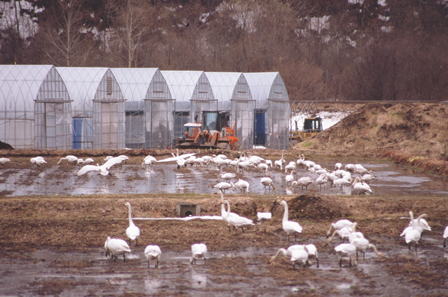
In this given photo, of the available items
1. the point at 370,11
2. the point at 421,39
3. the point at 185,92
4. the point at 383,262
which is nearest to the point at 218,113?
the point at 185,92

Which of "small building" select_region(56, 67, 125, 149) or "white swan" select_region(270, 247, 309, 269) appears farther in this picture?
"small building" select_region(56, 67, 125, 149)

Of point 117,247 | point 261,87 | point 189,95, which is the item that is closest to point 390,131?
point 261,87

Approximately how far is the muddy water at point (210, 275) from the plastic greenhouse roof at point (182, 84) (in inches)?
1269

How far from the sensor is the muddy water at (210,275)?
8.62m

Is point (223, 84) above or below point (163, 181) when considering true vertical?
above

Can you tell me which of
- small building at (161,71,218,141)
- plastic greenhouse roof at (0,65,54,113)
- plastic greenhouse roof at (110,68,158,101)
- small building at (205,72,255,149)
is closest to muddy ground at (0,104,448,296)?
plastic greenhouse roof at (0,65,54,113)

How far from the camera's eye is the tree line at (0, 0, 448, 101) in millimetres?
61562

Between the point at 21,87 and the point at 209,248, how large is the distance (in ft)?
87.3

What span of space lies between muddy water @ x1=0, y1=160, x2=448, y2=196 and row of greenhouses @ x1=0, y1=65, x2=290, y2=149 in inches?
380

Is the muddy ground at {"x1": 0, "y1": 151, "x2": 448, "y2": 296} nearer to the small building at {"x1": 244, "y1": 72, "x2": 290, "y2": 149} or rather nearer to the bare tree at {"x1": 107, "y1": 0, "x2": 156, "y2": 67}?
the small building at {"x1": 244, "y1": 72, "x2": 290, "y2": 149}

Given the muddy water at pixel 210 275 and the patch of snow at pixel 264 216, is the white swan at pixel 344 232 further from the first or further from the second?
the patch of snow at pixel 264 216

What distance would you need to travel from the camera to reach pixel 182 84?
42.9 m

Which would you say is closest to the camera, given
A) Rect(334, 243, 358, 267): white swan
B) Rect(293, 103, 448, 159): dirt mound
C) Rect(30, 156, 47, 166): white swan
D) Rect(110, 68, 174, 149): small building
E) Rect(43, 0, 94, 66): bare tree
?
Rect(334, 243, 358, 267): white swan

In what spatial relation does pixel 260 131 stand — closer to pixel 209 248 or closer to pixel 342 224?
pixel 342 224
